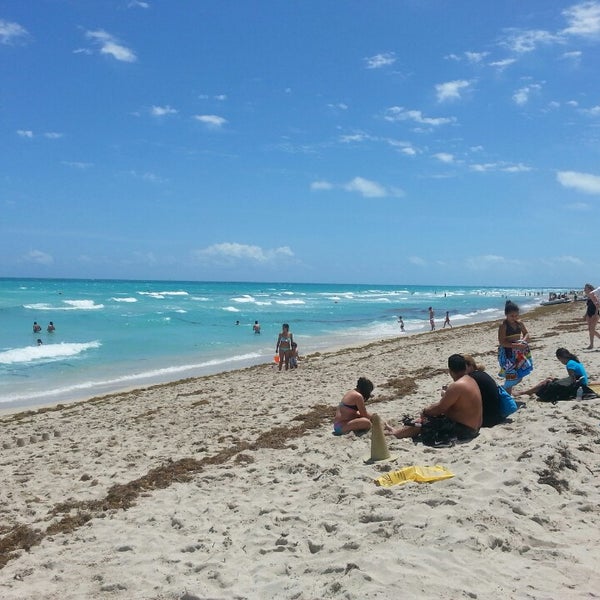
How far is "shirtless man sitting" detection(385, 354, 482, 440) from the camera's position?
21.8 feet

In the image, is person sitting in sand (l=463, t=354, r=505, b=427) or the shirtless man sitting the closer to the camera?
the shirtless man sitting

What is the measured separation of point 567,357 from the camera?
8305 mm

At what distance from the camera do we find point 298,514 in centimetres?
506

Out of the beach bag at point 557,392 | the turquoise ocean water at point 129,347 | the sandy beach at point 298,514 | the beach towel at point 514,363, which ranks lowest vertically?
the turquoise ocean water at point 129,347

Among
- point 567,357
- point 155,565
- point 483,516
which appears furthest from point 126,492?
point 567,357

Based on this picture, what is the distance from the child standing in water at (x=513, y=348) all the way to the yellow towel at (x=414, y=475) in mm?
3357

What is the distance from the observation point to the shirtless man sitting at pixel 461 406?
664cm

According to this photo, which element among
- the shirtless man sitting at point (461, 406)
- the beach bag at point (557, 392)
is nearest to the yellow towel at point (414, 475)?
the shirtless man sitting at point (461, 406)

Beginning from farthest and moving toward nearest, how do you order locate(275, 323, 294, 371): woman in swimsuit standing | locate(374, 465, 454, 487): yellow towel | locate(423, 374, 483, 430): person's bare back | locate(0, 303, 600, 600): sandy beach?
locate(275, 323, 294, 371): woman in swimsuit standing → locate(423, 374, 483, 430): person's bare back → locate(374, 465, 454, 487): yellow towel → locate(0, 303, 600, 600): sandy beach

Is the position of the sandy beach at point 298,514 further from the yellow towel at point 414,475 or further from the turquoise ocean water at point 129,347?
the turquoise ocean water at point 129,347

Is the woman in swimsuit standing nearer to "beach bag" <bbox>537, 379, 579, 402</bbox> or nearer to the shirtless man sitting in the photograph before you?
"beach bag" <bbox>537, 379, 579, 402</bbox>

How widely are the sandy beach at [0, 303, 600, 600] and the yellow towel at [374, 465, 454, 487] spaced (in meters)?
0.11

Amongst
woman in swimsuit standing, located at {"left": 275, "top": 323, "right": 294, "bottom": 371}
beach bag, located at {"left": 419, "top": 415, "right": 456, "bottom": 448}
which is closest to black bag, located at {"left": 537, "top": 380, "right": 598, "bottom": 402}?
beach bag, located at {"left": 419, "top": 415, "right": 456, "bottom": 448}

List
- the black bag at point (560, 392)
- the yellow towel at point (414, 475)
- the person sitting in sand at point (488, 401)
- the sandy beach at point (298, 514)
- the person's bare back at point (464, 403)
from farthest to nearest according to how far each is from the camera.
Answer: the black bag at point (560, 392) < the person sitting in sand at point (488, 401) < the person's bare back at point (464, 403) < the yellow towel at point (414, 475) < the sandy beach at point (298, 514)
